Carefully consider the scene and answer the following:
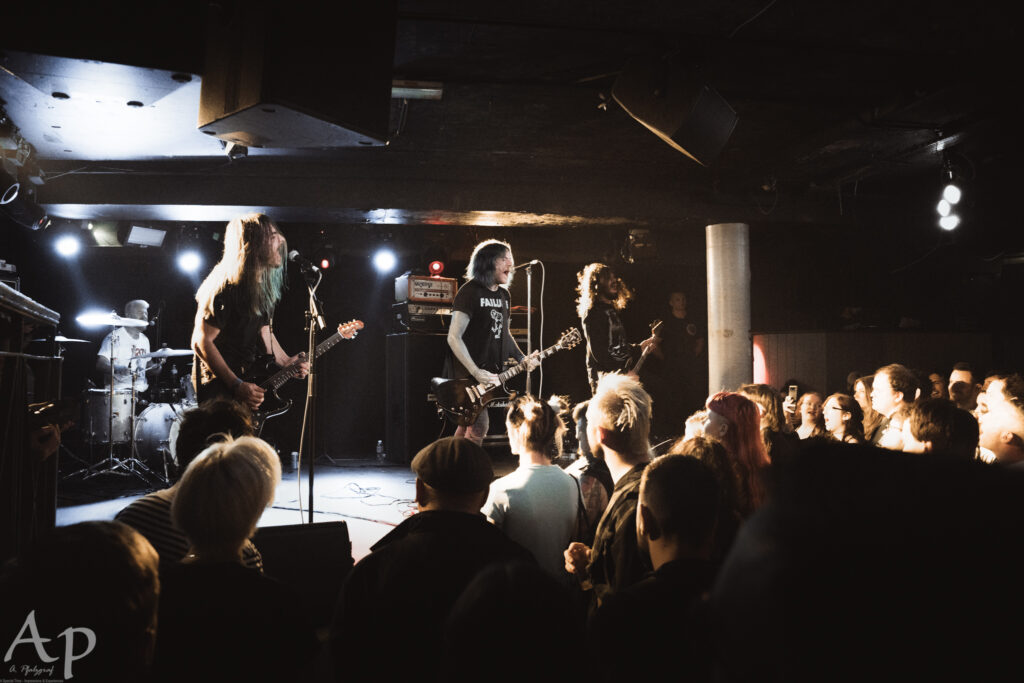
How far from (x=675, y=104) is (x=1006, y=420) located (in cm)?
271

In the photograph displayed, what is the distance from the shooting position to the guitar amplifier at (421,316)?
8352 millimetres

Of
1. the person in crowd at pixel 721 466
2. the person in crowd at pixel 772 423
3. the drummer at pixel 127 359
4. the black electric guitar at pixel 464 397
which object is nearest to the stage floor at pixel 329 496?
the black electric guitar at pixel 464 397

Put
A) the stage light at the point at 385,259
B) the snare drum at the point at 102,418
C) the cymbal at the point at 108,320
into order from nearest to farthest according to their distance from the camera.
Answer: the cymbal at the point at 108,320
the snare drum at the point at 102,418
the stage light at the point at 385,259

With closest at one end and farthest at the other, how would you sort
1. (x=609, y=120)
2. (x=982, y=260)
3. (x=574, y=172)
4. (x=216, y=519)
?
(x=216, y=519) < (x=609, y=120) < (x=574, y=172) < (x=982, y=260)

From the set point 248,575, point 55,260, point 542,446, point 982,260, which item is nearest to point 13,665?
point 248,575

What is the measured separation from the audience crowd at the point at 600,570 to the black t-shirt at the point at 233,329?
0.97m

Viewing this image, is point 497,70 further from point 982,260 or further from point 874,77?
point 982,260

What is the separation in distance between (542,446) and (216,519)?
1.68 meters

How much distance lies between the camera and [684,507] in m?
1.52

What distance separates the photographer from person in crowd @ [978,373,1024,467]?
3.16 metres

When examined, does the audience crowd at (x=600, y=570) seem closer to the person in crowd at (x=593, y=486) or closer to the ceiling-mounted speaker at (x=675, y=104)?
the person in crowd at (x=593, y=486)

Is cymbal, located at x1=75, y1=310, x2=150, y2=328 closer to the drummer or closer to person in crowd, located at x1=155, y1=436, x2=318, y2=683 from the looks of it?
the drummer

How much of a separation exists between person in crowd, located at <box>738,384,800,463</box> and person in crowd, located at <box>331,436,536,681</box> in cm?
207

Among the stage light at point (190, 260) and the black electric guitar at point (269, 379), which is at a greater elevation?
the stage light at point (190, 260)
